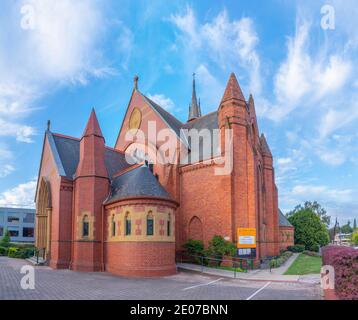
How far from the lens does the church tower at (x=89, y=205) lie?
22.7 m

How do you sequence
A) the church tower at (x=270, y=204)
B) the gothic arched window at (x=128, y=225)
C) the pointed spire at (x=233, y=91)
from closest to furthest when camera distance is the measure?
1. the gothic arched window at (x=128, y=225)
2. the pointed spire at (x=233, y=91)
3. the church tower at (x=270, y=204)

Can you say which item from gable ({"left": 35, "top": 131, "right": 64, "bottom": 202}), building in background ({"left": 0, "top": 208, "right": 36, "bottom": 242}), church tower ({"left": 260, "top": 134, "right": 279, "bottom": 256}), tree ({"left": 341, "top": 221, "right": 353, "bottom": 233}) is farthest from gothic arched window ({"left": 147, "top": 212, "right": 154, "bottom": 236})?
tree ({"left": 341, "top": 221, "right": 353, "bottom": 233})

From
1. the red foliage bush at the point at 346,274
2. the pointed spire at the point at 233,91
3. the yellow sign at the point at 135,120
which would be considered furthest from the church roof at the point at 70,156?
the red foliage bush at the point at 346,274

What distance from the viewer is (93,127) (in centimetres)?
2483

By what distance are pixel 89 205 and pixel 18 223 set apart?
74.0 m

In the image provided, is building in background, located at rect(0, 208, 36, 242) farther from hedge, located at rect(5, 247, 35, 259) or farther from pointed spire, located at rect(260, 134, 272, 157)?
pointed spire, located at rect(260, 134, 272, 157)

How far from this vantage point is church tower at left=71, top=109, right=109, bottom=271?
74.3 ft

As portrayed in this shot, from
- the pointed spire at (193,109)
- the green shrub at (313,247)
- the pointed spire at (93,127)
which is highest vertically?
the pointed spire at (193,109)

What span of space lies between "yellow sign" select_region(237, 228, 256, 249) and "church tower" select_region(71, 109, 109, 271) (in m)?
10.2

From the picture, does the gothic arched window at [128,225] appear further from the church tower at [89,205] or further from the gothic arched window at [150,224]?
the church tower at [89,205]

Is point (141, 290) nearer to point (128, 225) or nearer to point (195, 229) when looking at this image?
point (128, 225)

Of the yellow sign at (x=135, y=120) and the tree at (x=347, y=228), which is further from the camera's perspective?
the tree at (x=347, y=228)

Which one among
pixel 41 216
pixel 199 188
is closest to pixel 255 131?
pixel 199 188

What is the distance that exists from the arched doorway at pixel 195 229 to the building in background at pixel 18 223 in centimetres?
7029
